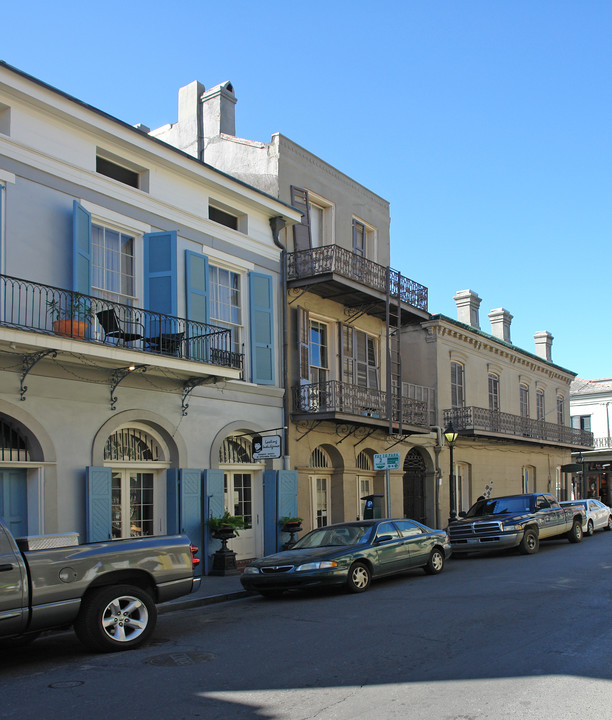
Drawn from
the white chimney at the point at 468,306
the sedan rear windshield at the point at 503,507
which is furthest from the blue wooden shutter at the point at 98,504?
the white chimney at the point at 468,306

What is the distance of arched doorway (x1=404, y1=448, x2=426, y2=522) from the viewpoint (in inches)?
1005

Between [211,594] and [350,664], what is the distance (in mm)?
5777

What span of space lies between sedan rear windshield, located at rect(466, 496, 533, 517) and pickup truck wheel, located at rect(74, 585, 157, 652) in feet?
40.9

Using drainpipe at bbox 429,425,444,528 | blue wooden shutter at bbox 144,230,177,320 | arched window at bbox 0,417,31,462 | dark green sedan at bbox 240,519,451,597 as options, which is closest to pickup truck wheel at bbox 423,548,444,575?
dark green sedan at bbox 240,519,451,597

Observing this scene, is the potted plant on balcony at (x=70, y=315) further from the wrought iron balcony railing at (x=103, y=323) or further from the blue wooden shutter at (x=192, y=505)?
the blue wooden shutter at (x=192, y=505)

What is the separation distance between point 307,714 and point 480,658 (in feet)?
7.33

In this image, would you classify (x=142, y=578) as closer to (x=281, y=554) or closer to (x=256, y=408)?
(x=281, y=554)

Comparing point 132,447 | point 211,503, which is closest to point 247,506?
point 211,503

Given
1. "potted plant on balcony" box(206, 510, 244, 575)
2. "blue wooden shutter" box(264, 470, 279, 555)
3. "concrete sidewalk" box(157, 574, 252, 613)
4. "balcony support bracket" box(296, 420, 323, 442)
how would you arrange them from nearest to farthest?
"concrete sidewalk" box(157, 574, 252, 613)
"potted plant on balcony" box(206, 510, 244, 575)
"blue wooden shutter" box(264, 470, 279, 555)
"balcony support bracket" box(296, 420, 323, 442)

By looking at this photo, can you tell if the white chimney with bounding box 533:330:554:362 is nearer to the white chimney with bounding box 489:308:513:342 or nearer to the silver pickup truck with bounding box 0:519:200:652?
the white chimney with bounding box 489:308:513:342

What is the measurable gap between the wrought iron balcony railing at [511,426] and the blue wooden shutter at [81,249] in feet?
51.8

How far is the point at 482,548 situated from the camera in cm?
1780

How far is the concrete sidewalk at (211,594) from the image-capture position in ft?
37.9

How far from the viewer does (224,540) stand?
15.4m
